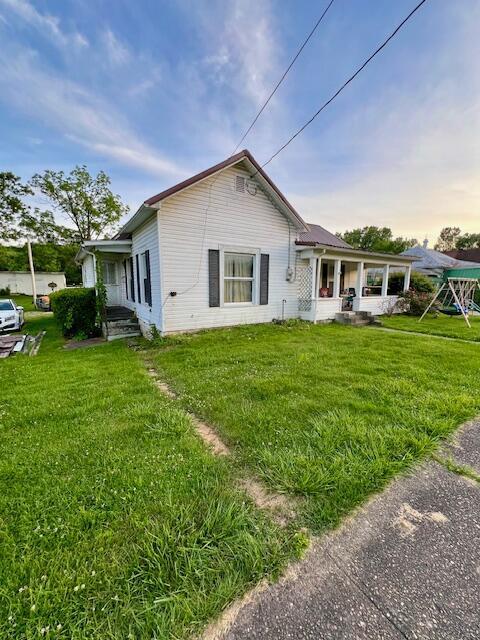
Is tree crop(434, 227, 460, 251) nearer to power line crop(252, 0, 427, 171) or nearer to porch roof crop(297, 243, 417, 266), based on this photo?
porch roof crop(297, 243, 417, 266)

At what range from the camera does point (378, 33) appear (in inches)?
177

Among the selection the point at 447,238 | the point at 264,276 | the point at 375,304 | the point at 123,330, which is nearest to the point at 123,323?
the point at 123,330

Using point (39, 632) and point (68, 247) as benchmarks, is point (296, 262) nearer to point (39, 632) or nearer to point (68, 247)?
point (39, 632)

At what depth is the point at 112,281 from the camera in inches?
527

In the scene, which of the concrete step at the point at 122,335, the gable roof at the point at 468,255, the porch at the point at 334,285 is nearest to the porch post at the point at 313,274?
the porch at the point at 334,285

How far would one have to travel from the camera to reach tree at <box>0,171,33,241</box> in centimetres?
2445

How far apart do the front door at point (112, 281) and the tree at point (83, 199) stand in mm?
18039

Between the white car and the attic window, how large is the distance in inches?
388

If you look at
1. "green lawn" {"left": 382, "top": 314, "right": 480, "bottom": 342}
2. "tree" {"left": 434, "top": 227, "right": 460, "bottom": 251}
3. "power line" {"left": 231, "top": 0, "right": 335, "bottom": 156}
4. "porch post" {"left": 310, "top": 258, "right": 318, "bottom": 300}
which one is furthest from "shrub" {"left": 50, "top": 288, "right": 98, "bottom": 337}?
"tree" {"left": 434, "top": 227, "right": 460, "bottom": 251}

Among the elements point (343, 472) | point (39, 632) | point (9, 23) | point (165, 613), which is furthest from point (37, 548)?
point (9, 23)

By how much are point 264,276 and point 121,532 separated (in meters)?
8.27

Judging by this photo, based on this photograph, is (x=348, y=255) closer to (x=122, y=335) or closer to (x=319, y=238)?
(x=319, y=238)

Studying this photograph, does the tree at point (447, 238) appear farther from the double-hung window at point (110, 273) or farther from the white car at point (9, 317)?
the white car at point (9, 317)

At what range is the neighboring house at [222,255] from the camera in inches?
300
